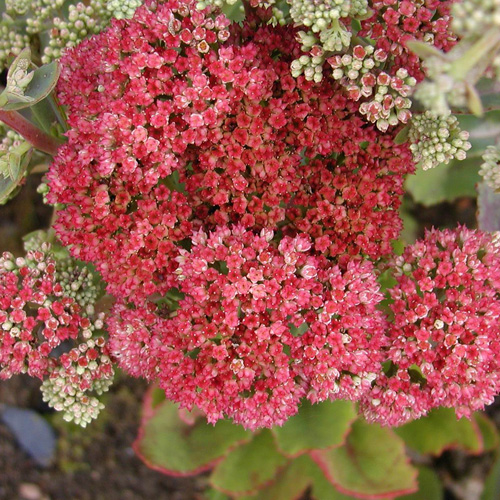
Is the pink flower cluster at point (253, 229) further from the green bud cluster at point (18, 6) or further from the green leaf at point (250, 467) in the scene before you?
the green leaf at point (250, 467)

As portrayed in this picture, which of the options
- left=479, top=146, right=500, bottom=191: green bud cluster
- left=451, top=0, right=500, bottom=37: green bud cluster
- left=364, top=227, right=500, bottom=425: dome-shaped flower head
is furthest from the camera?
left=479, top=146, right=500, bottom=191: green bud cluster

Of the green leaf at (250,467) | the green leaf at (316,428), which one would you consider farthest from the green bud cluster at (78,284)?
the green leaf at (250,467)

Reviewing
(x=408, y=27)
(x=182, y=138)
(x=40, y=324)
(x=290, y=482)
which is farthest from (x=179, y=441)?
(x=408, y=27)

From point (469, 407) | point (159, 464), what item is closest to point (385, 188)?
point (469, 407)

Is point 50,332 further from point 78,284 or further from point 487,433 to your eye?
point 487,433

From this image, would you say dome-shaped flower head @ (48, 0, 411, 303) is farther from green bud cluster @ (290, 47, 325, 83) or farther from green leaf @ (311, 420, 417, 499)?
green leaf @ (311, 420, 417, 499)

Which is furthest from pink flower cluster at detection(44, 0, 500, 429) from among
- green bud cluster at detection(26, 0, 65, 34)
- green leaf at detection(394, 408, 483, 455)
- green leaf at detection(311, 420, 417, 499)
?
green leaf at detection(394, 408, 483, 455)

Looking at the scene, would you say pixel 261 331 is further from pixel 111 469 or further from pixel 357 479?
pixel 111 469
